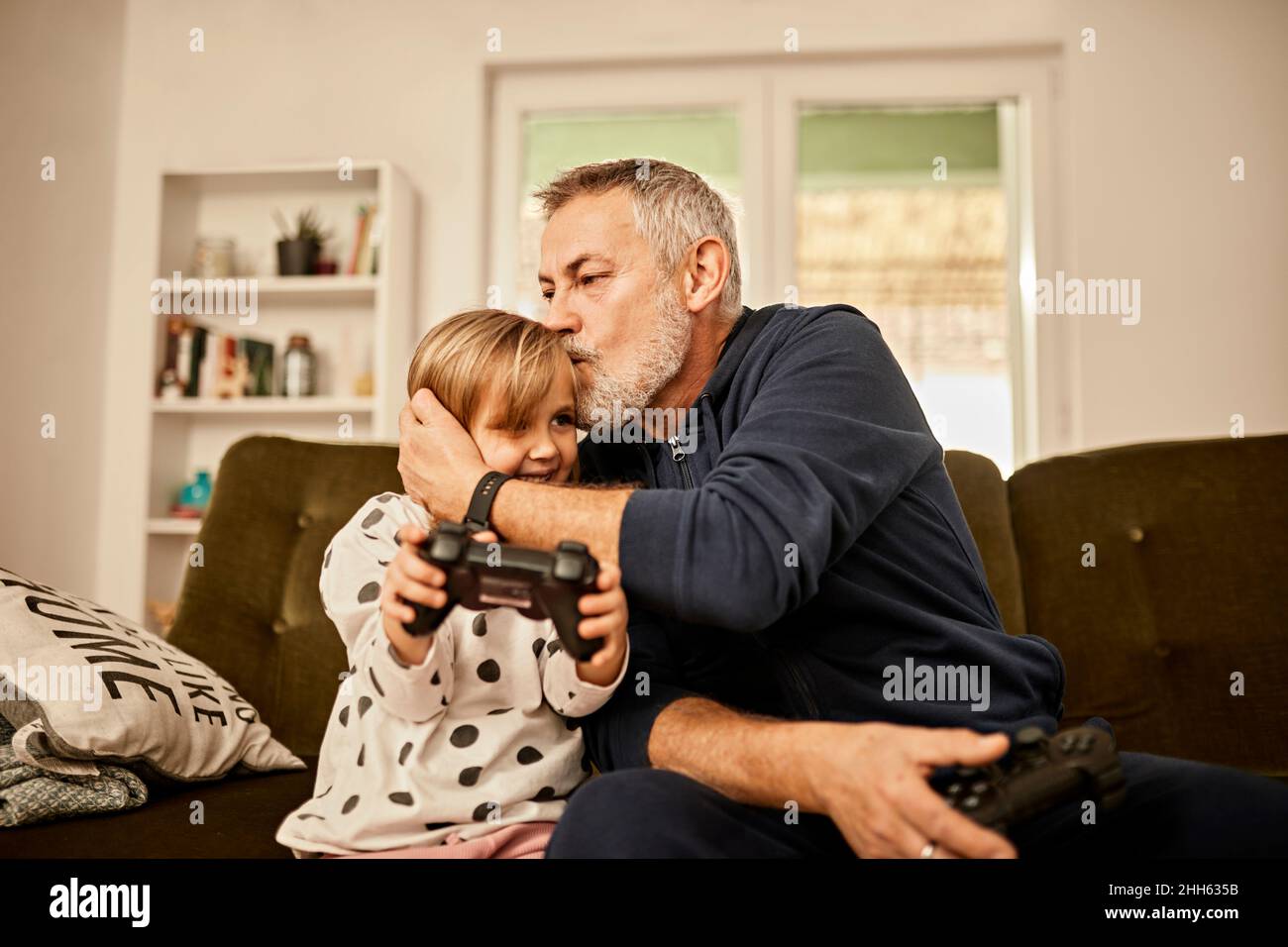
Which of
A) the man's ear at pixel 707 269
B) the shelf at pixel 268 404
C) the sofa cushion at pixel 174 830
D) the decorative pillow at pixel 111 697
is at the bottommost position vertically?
the sofa cushion at pixel 174 830

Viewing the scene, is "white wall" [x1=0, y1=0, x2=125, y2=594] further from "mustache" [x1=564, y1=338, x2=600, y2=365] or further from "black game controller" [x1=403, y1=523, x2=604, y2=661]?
"black game controller" [x1=403, y1=523, x2=604, y2=661]

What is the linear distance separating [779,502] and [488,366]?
0.41 meters

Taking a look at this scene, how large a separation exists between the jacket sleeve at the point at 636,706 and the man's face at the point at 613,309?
328 mm

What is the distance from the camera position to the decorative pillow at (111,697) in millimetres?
1219

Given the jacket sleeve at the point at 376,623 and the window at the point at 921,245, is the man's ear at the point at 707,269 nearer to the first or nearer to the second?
the jacket sleeve at the point at 376,623

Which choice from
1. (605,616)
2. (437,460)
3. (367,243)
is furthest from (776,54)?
(605,616)

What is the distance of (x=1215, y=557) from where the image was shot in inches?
60.6

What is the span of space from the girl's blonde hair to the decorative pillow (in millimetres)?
529

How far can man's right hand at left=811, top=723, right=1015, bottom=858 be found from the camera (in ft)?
2.49

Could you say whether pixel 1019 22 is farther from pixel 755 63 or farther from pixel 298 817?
pixel 298 817

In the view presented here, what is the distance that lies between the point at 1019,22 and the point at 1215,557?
2.56 meters

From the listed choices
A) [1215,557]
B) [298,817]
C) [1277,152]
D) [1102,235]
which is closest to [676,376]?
[298,817]

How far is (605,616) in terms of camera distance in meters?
0.90

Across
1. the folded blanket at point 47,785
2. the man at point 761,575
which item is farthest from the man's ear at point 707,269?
the folded blanket at point 47,785
